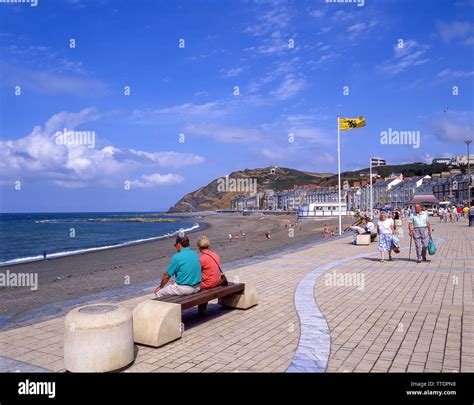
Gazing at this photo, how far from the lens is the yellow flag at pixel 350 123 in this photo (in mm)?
24312

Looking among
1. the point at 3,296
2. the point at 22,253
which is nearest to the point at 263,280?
the point at 3,296

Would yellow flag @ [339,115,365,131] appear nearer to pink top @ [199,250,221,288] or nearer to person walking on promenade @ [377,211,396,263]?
person walking on promenade @ [377,211,396,263]

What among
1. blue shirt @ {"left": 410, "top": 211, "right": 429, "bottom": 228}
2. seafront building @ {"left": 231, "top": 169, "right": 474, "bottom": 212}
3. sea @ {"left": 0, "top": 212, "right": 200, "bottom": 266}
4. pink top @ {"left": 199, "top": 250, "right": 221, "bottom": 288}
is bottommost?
sea @ {"left": 0, "top": 212, "right": 200, "bottom": 266}

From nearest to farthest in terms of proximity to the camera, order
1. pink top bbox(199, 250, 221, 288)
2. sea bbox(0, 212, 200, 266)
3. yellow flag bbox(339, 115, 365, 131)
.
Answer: pink top bbox(199, 250, 221, 288), yellow flag bbox(339, 115, 365, 131), sea bbox(0, 212, 200, 266)

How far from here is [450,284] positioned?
8445 mm

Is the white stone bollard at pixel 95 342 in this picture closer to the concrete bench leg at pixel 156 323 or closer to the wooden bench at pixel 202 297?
the concrete bench leg at pixel 156 323

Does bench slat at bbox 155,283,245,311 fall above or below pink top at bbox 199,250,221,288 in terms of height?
below

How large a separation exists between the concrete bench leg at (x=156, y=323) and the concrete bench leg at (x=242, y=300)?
171 cm

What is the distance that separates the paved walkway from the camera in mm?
4332

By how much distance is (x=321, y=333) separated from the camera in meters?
5.33

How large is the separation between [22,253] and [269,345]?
94.1 ft

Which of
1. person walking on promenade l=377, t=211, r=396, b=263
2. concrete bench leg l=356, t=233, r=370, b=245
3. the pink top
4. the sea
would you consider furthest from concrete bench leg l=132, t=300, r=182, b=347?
the sea

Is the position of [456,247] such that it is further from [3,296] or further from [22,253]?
[22,253]

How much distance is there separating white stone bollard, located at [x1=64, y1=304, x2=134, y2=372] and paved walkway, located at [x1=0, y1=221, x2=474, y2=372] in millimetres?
313
